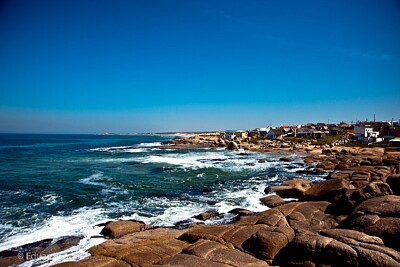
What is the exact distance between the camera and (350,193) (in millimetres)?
16094

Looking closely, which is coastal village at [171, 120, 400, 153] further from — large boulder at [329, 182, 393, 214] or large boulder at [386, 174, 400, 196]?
large boulder at [329, 182, 393, 214]

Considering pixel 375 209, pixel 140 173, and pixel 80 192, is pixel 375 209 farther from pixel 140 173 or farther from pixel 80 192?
pixel 140 173

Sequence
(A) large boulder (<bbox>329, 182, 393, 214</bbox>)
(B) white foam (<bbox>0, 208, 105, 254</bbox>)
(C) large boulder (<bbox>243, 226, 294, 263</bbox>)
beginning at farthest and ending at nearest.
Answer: (A) large boulder (<bbox>329, 182, 393, 214</bbox>) → (B) white foam (<bbox>0, 208, 105, 254</bbox>) → (C) large boulder (<bbox>243, 226, 294, 263</bbox>)

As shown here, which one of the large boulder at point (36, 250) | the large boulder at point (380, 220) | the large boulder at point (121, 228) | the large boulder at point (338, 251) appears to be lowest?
the large boulder at point (36, 250)

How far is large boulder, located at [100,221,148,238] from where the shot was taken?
1502 cm

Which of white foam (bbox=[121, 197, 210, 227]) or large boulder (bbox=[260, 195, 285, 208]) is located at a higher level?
large boulder (bbox=[260, 195, 285, 208])

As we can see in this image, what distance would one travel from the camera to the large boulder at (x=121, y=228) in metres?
15.0

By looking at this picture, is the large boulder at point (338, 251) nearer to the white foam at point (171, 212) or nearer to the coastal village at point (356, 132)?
the white foam at point (171, 212)

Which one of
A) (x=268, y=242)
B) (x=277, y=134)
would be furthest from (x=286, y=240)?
(x=277, y=134)

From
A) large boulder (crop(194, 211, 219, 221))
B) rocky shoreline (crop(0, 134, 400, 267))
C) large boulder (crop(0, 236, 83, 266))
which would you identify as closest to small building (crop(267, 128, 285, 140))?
large boulder (crop(194, 211, 219, 221))

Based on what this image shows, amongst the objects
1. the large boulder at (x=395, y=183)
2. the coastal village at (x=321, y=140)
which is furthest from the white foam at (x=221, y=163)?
the large boulder at (x=395, y=183)

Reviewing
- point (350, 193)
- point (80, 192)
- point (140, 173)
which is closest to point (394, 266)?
point (350, 193)

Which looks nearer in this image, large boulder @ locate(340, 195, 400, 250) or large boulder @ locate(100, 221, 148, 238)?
large boulder @ locate(340, 195, 400, 250)

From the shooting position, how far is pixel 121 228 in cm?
1538
